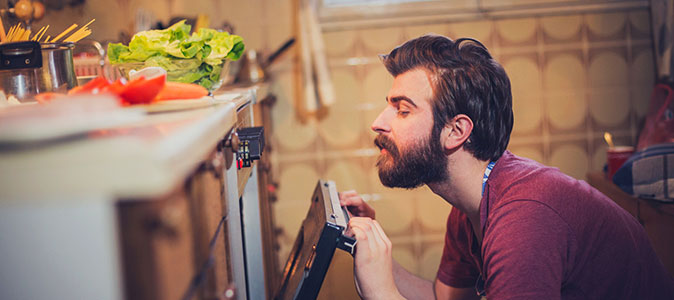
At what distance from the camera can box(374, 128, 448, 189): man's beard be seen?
131 centimetres

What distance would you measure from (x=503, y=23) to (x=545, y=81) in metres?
0.30

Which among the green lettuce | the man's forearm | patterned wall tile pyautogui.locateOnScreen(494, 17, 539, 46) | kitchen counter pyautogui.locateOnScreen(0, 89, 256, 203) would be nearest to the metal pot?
the green lettuce

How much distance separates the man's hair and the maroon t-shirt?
0.08 meters

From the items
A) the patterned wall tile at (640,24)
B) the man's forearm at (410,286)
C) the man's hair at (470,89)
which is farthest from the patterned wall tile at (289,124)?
the patterned wall tile at (640,24)

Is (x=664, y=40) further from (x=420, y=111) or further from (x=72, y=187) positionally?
(x=72, y=187)

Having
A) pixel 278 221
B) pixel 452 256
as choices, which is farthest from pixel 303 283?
pixel 278 221

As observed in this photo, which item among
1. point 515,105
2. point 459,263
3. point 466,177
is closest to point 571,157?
point 515,105

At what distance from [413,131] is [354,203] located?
0.75 ft

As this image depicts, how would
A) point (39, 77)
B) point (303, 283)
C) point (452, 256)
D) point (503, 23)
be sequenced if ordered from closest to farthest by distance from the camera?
1. point (303, 283)
2. point (39, 77)
3. point (452, 256)
4. point (503, 23)

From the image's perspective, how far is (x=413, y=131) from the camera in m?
1.32

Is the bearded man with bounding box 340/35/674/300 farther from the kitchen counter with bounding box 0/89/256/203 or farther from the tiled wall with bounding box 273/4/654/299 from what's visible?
the tiled wall with bounding box 273/4/654/299

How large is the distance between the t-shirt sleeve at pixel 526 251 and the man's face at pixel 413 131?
10.3 inches

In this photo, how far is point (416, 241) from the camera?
2.61 metres

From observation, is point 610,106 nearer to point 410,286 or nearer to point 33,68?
point 410,286
